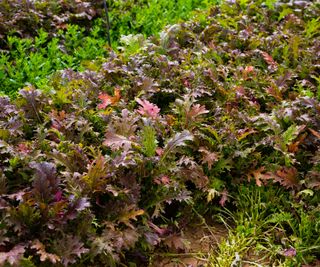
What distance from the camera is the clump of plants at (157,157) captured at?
2.65 metres

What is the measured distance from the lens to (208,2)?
6.48 meters

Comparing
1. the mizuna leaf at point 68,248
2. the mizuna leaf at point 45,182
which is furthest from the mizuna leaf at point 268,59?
the mizuna leaf at point 68,248

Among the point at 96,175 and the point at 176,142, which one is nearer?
the point at 96,175

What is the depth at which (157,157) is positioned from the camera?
3.08m

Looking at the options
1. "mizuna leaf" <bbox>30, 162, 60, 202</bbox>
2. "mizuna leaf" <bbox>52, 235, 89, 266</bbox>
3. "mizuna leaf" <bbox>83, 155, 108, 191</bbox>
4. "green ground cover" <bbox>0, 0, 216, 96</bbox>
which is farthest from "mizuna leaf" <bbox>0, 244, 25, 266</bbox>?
"green ground cover" <bbox>0, 0, 216, 96</bbox>

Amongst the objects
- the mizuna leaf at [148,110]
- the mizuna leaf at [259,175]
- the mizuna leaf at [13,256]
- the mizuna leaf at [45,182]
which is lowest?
the mizuna leaf at [259,175]

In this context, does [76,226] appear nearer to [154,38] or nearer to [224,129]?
[224,129]

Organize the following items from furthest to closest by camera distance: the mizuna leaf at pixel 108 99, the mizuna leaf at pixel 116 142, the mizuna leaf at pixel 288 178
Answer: the mizuna leaf at pixel 108 99 < the mizuna leaf at pixel 288 178 < the mizuna leaf at pixel 116 142

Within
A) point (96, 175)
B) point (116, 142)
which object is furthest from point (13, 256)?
point (116, 142)

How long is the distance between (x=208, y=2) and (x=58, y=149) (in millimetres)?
4077

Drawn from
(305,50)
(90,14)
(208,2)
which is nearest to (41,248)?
(305,50)

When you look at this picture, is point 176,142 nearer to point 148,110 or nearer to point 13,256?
point 148,110

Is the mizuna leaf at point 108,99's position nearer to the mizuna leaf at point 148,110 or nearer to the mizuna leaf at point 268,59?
the mizuna leaf at point 148,110

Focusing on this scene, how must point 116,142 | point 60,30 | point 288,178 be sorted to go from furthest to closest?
point 60,30 < point 288,178 < point 116,142
